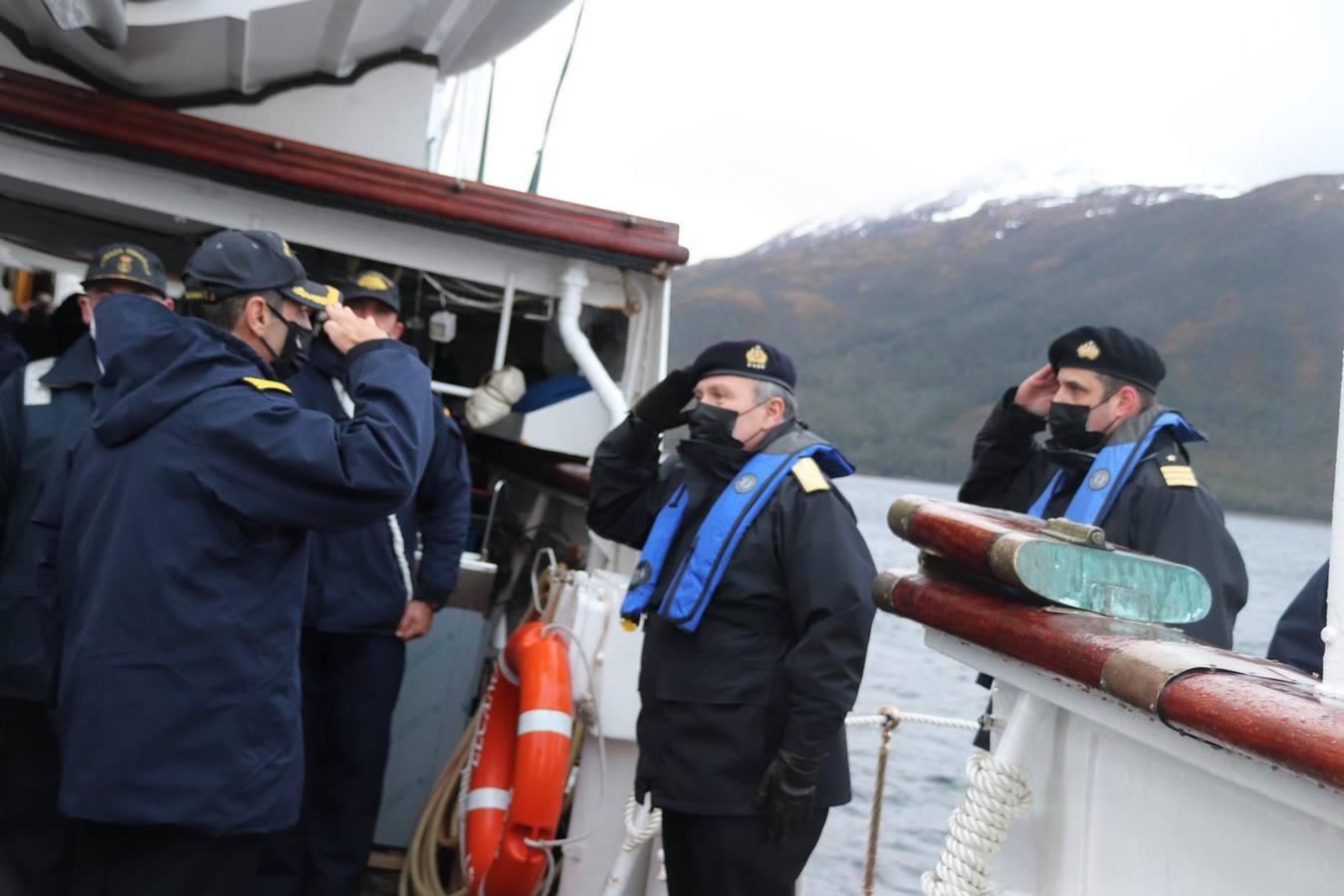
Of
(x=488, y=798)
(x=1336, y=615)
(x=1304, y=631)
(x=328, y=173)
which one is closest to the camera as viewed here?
(x=1336, y=615)

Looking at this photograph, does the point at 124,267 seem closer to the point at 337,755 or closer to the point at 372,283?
the point at 372,283

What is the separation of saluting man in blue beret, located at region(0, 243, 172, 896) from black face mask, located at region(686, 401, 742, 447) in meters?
1.26

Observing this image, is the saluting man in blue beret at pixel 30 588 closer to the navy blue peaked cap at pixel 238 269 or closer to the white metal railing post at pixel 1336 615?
the navy blue peaked cap at pixel 238 269

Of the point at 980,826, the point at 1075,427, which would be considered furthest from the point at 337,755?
the point at 980,826

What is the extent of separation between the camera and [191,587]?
7.47 ft

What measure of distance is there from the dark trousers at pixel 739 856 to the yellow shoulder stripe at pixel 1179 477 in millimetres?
1034

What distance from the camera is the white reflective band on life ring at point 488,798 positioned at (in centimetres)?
397

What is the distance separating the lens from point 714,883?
265 cm

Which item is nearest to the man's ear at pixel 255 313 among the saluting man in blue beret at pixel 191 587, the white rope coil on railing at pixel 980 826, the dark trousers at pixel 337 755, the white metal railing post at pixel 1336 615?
the saluting man in blue beret at pixel 191 587

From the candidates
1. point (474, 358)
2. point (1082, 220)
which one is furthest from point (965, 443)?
point (474, 358)

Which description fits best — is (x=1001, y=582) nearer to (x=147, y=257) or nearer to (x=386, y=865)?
(x=147, y=257)

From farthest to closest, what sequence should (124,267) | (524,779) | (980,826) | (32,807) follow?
(524,779) → (124,267) → (32,807) → (980,826)

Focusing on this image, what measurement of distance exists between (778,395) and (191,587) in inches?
52.6

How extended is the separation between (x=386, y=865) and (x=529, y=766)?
3.98 feet
